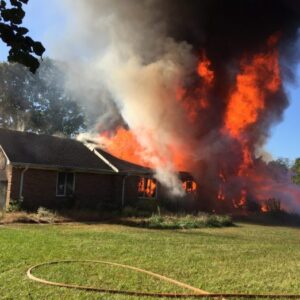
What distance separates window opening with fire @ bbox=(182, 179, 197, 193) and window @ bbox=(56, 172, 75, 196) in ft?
21.1

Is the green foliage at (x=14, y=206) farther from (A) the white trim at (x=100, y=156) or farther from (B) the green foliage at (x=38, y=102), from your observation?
(B) the green foliage at (x=38, y=102)

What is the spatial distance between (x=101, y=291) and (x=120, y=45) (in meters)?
19.3

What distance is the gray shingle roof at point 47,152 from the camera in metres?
22.0

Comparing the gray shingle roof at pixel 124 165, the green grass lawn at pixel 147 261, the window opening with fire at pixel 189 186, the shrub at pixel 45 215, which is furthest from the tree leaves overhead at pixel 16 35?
the window opening with fire at pixel 189 186

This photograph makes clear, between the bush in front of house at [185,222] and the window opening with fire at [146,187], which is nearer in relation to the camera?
the bush in front of house at [185,222]

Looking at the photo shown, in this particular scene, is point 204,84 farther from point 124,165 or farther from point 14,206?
point 14,206

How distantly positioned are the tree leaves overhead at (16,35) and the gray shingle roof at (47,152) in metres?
18.1

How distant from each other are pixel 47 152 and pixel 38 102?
61.4 feet

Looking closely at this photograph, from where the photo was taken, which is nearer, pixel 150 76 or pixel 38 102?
pixel 150 76

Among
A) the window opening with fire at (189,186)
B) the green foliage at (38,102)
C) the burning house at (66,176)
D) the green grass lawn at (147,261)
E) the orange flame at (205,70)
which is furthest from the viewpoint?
the green foliage at (38,102)

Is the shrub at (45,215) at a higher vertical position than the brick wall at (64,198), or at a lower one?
lower

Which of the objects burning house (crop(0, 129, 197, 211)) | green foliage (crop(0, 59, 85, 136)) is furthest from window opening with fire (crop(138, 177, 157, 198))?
green foliage (crop(0, 59, 85, 136))

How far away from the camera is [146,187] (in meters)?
26.1

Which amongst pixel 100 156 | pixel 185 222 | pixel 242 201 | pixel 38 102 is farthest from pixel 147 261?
pixel 38 102
